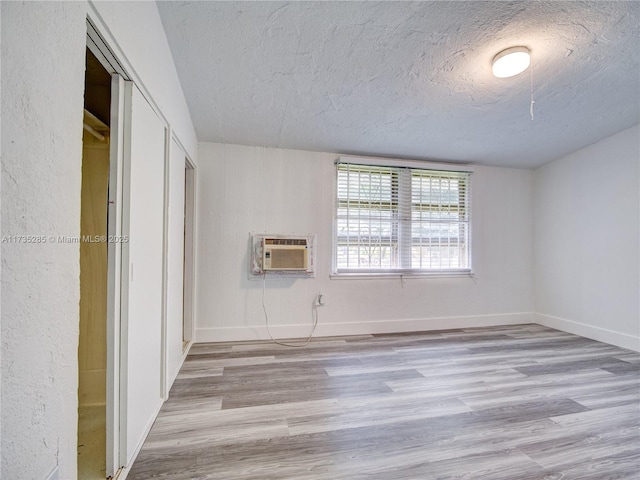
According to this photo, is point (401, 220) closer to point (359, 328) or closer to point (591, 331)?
point (359, 328)

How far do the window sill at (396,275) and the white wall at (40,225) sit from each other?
9.19 ft

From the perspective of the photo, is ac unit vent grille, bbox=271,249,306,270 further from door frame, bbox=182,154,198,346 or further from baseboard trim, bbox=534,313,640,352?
baseboard trim, bbox=534,313,640,352

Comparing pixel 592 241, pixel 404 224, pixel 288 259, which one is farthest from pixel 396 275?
pixel 592 241

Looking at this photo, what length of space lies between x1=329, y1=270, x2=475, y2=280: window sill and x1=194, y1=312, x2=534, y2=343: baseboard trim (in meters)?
0.58

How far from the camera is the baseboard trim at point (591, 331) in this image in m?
3.11

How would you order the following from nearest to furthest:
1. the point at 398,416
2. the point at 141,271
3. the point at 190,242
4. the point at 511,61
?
1. the point at 141,271
2. the point at 398,416
3. the point at 511,61
4. the point at 190,242

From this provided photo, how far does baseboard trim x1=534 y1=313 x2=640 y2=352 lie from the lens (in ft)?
10.2

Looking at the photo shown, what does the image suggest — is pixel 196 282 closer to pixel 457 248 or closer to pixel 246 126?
pixel 246 126

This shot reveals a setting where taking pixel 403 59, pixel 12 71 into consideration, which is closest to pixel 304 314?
pixel 403 59

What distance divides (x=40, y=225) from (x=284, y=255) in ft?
8.19

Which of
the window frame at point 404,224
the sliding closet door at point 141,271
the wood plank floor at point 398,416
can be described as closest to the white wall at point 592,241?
the wood plank floor at point 398,416

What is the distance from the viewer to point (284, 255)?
321 centimetres

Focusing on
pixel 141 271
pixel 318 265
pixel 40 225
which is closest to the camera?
pixel 40 225

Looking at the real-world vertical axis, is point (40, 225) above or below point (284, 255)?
above
